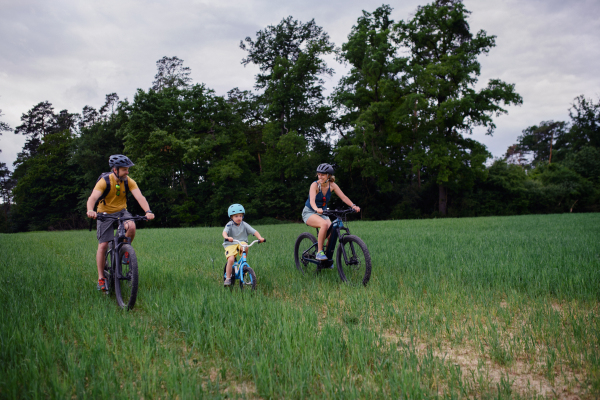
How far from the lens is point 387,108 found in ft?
101

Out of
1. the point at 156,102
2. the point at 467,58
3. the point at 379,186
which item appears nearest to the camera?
the point at 467,58

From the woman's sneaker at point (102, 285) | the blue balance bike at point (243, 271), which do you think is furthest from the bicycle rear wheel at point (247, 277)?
the woman's sneaker at point (102, 285)

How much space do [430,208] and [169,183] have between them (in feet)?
84.1

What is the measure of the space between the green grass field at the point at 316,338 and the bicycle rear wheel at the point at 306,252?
27.0 inches

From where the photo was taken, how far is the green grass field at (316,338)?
2.46 meters

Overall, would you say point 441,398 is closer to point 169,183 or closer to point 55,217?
point 169,183

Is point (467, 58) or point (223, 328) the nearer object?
point (223, 328)

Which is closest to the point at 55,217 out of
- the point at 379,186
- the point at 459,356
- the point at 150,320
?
the point at 379,186

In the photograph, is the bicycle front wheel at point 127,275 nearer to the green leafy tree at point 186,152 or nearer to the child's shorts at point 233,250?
the child's shorts at point 233,250

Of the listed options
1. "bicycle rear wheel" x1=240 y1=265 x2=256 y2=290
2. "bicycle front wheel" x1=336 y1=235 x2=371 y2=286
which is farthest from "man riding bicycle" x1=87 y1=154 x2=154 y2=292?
"bicycle front wheel" x1=336 y1=235 x2=371 y2=286

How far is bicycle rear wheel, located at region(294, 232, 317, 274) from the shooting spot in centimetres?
637

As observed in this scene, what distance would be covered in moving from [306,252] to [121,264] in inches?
120

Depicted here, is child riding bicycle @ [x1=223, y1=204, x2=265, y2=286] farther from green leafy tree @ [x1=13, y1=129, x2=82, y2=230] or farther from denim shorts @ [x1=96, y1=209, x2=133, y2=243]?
green leafy tree @ [x1=13, y1=129, x2=82, y2=230]

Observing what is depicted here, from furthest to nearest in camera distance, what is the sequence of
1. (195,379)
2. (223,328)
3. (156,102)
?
(156,102), (223,328), (195,379)
